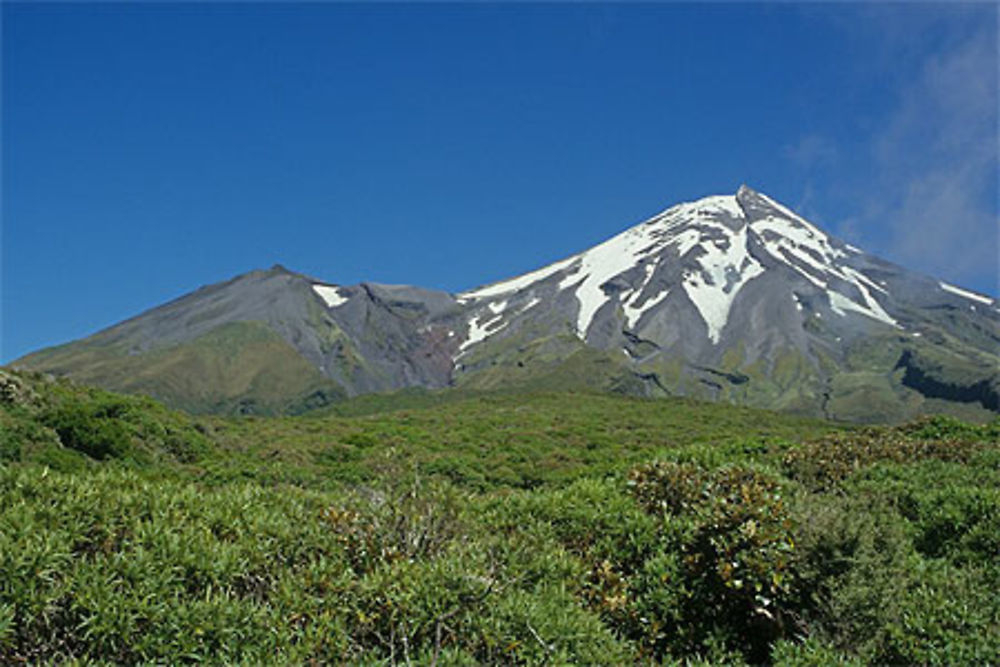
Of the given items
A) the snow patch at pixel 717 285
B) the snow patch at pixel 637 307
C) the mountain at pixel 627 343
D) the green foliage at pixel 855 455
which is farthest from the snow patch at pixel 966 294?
the green foliage at pixel 855 455

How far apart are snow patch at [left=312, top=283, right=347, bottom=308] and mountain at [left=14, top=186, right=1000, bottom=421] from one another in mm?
641

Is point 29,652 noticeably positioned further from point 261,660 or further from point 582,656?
point 582,656

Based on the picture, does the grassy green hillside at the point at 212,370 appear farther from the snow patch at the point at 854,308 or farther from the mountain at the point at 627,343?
the snow patch at the point at 854,308

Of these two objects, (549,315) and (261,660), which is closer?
(261,660)

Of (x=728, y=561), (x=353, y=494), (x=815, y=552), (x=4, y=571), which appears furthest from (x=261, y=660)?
(x=815, y=552)

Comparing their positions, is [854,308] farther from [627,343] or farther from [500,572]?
[500,572]

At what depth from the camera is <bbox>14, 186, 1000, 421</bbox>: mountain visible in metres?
125

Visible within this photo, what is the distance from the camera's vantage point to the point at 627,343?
169m

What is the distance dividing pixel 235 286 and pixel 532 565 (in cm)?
18517

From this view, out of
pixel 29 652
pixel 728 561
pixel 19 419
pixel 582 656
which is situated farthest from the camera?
pixel 19 419

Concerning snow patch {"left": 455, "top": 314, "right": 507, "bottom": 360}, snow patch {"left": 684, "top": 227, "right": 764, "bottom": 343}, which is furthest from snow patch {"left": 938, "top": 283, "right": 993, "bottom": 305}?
snow patch {"left": 455, "top": 314, "right": 507, "bottom": 360}

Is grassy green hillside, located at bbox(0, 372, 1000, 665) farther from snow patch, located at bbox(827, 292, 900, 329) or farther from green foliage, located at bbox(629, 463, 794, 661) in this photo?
snow patch, located at bbox(827, 292, 900, 329)

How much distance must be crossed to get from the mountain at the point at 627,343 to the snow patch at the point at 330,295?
Answer: 0.64m

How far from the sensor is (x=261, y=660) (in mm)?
4848
